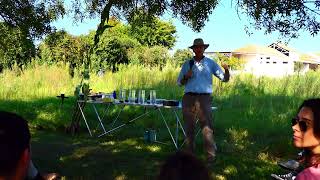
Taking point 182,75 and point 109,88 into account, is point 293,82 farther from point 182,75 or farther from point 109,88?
point 182,75

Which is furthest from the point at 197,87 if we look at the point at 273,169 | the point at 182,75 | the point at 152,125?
the point at 152,125

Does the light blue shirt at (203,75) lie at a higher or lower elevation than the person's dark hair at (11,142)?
higher

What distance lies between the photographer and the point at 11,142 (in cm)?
164

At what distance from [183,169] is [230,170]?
5.82m

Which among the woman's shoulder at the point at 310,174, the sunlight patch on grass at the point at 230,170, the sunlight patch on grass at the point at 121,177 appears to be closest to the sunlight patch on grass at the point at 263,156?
the sunlight patch on grass at the point at 230,170

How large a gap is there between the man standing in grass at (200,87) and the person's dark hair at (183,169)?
20.7 ft

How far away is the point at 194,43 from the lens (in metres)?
7.96

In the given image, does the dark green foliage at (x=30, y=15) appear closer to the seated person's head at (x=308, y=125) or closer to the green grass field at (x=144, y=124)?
the green grass field at (x=144, y=124)

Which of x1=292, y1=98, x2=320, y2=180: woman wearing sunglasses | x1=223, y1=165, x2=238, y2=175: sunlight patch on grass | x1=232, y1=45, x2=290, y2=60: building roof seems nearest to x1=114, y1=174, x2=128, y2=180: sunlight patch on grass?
x1=223, y1=165, x2=238, y2=175: sunlight patch on grass

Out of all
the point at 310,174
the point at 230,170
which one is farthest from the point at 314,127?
the point at 230,170

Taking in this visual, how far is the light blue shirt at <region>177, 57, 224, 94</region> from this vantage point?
7824 mm

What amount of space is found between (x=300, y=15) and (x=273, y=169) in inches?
81.9

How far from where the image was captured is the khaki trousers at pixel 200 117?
25.3ft

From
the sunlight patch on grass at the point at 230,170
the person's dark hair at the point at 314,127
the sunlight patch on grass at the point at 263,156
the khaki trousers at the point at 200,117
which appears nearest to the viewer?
the person's dark hair at the point at 314,127
